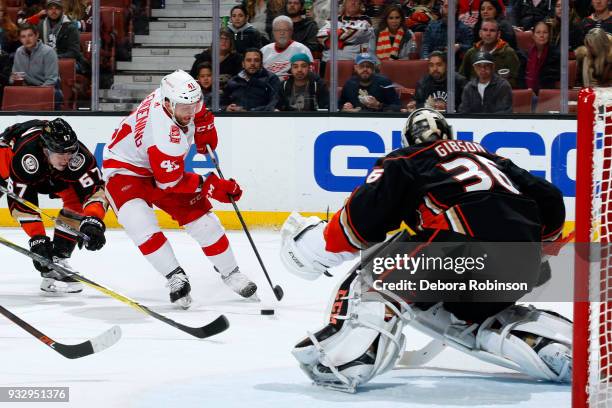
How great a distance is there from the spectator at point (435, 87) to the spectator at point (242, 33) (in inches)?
41.8

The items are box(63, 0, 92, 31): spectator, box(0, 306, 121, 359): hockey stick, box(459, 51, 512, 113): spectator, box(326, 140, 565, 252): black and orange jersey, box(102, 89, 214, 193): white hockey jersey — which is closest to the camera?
box(326, 140, 565, 252): black and orange jersey

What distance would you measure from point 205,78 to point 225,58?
0.18 meters

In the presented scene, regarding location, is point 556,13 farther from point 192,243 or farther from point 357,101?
point 192,243

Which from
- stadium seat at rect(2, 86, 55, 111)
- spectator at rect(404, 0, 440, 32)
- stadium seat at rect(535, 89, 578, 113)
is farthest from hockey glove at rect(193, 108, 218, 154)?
stadium seat at rect(535, 89, 578, 113)

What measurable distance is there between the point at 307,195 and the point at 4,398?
13.5 ft

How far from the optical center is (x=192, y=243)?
662cm

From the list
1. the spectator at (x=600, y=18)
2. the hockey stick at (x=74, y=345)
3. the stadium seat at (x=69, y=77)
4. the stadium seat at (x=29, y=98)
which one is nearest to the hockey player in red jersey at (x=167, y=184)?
the hockey stick at (x=74, y=345)

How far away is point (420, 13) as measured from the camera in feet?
22.7

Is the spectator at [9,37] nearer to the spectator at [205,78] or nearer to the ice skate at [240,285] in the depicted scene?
the spectator at [205,78]

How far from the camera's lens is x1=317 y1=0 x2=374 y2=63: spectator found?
274 inches

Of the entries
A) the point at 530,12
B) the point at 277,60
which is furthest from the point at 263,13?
the point at 530,12

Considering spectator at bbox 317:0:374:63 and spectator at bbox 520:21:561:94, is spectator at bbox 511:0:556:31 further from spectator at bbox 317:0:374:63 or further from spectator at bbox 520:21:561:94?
spectator at bbox 317:0:374:63

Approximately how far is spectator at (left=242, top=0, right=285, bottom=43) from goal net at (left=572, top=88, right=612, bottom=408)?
176 inches

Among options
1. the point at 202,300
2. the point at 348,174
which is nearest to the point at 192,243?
the point at 348,174
